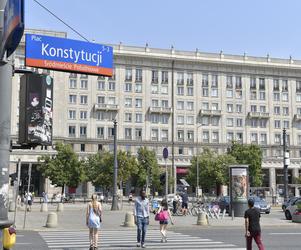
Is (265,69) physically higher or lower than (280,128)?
higher

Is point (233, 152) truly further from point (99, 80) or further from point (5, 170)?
point (5, 170)

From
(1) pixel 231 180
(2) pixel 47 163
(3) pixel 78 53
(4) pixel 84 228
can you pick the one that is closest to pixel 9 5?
(3) pixel 78 53

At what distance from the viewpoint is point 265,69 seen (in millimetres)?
100000

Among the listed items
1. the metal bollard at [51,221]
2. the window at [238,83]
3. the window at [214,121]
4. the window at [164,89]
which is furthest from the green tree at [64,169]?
the metal bollard at [51,221]

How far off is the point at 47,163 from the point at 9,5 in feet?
212

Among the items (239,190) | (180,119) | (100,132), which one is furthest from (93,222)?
(180,119)

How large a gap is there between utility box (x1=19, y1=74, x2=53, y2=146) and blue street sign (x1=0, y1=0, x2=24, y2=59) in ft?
4.52

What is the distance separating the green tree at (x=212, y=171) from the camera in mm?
78169

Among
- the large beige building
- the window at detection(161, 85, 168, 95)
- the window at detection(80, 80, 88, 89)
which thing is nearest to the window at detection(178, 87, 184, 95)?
the large beige building

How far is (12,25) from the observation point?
15.1ft

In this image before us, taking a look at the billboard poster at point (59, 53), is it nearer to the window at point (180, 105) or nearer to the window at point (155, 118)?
the window at point (155, 118)

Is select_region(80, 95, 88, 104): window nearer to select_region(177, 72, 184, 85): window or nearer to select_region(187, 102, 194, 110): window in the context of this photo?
select_region(177, 72, 184, 85): window

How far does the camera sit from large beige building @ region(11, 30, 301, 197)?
89562 mm

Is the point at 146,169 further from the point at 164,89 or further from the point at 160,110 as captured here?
the point at 164,89
